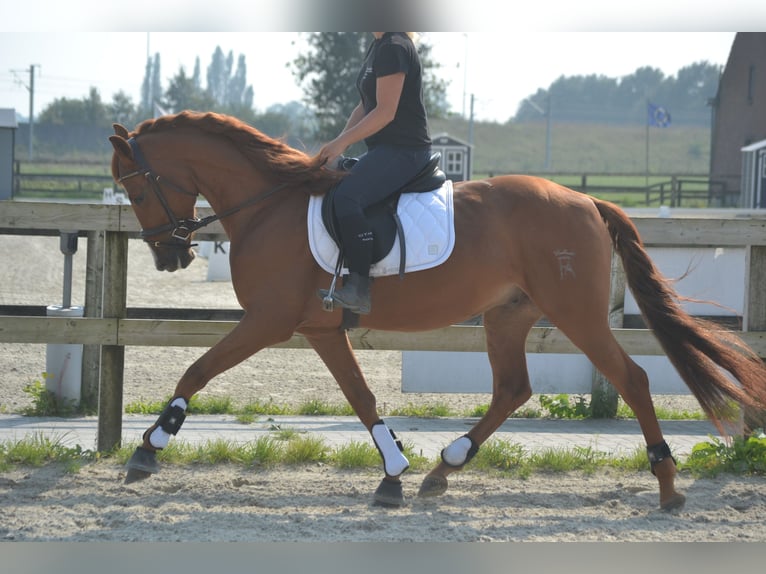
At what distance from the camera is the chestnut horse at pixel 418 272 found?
528cm

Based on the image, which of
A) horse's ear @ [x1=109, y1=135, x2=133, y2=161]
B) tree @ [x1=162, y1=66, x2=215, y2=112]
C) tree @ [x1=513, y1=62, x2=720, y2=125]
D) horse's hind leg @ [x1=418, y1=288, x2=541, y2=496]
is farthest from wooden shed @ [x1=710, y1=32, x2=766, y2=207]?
tree @ [x1=513, y1=62, x2=720, y2=125]

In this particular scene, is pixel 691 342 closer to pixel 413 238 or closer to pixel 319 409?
pixel 413 238

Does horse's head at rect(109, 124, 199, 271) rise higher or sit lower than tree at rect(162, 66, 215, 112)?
lower

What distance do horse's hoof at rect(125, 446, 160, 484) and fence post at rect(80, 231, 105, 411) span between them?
2432mm

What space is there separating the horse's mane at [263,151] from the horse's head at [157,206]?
238 mm

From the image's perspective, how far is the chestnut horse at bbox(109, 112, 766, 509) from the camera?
5277mm

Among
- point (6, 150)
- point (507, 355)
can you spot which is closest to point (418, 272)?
point (507, 355)

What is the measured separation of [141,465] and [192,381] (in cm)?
56

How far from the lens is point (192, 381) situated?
5.08 metres

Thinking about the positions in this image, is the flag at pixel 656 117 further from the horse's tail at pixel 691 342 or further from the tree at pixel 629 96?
the horse's tail at pixel 691 342

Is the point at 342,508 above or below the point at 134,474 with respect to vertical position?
below

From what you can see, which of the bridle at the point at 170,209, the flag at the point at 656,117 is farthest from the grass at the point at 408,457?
the flag at the point at 656,117

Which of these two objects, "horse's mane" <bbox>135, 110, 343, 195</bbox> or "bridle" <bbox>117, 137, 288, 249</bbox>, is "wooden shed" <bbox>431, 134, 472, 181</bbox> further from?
"bridle" <bbox>117, 137, 288, 249</bbox>

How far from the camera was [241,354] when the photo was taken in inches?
200
